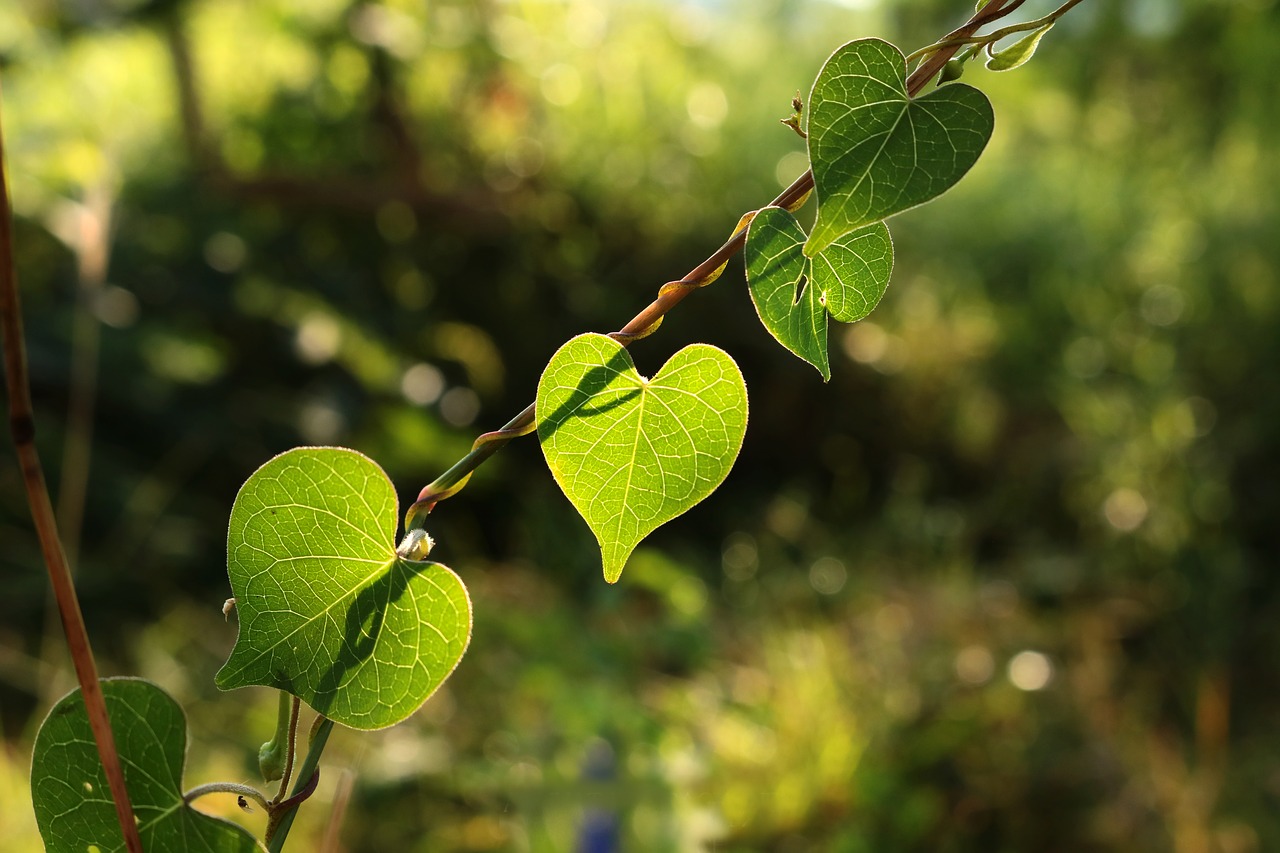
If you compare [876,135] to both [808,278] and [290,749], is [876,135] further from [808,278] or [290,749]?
[290,749]

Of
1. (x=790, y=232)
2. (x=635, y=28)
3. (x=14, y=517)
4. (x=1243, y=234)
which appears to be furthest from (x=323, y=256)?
(x=790, y=232)

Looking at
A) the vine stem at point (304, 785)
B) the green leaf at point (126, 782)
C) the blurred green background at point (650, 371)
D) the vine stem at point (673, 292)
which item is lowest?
the vine stem at point (304, 785)

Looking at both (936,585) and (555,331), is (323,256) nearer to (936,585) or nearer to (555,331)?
(555,331)

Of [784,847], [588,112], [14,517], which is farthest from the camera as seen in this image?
[588,112]

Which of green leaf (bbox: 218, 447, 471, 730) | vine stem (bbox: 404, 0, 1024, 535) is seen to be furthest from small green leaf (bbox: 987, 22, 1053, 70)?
green leaf (bbox: 218, 447, 471, 730)

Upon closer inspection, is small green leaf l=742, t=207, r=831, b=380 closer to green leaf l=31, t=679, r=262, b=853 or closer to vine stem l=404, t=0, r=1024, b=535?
vine stem l=404, t=0, r=1024, b=535

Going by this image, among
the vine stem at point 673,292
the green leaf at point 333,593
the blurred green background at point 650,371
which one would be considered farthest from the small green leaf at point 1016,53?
the blurred green background at point 650,371

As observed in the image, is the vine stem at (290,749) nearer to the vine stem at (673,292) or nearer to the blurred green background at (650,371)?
the vine stem at (673,292)
